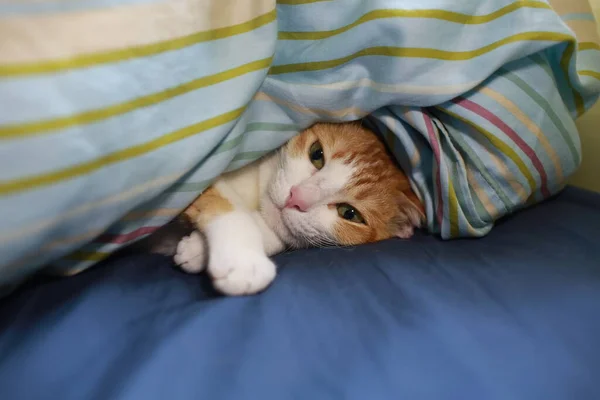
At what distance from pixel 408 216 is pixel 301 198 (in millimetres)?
277

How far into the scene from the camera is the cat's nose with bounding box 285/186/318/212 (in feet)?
3.09

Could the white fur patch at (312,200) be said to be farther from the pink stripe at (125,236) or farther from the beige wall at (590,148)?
the beige wall at (590,148)

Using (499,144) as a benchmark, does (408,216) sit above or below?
below

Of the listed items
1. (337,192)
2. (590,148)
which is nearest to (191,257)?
(337,192)

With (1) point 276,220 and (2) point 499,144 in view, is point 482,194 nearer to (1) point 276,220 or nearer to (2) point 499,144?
(2) point 499,144

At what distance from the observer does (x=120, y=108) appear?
0.60 metres

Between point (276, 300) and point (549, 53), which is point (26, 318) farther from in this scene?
point (549, 53)

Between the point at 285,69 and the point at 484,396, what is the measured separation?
0.61 metres

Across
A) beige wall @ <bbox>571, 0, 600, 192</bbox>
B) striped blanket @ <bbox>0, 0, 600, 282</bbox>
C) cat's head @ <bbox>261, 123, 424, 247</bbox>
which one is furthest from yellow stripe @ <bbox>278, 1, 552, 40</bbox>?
beige wall @ <bbox>571, 0, 600, 192</bbox>

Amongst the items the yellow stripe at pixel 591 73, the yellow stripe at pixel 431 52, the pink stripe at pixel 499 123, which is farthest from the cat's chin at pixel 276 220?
the yellow stripe at pixel 591 73

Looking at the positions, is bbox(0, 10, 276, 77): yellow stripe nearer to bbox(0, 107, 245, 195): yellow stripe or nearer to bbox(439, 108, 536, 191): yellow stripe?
bbox(0, 107, 245, 195): yellow stripe

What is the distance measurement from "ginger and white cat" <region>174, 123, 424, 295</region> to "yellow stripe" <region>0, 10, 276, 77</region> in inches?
12.2

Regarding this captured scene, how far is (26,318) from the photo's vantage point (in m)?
0.63

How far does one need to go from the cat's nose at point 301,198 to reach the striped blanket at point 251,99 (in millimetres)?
110
